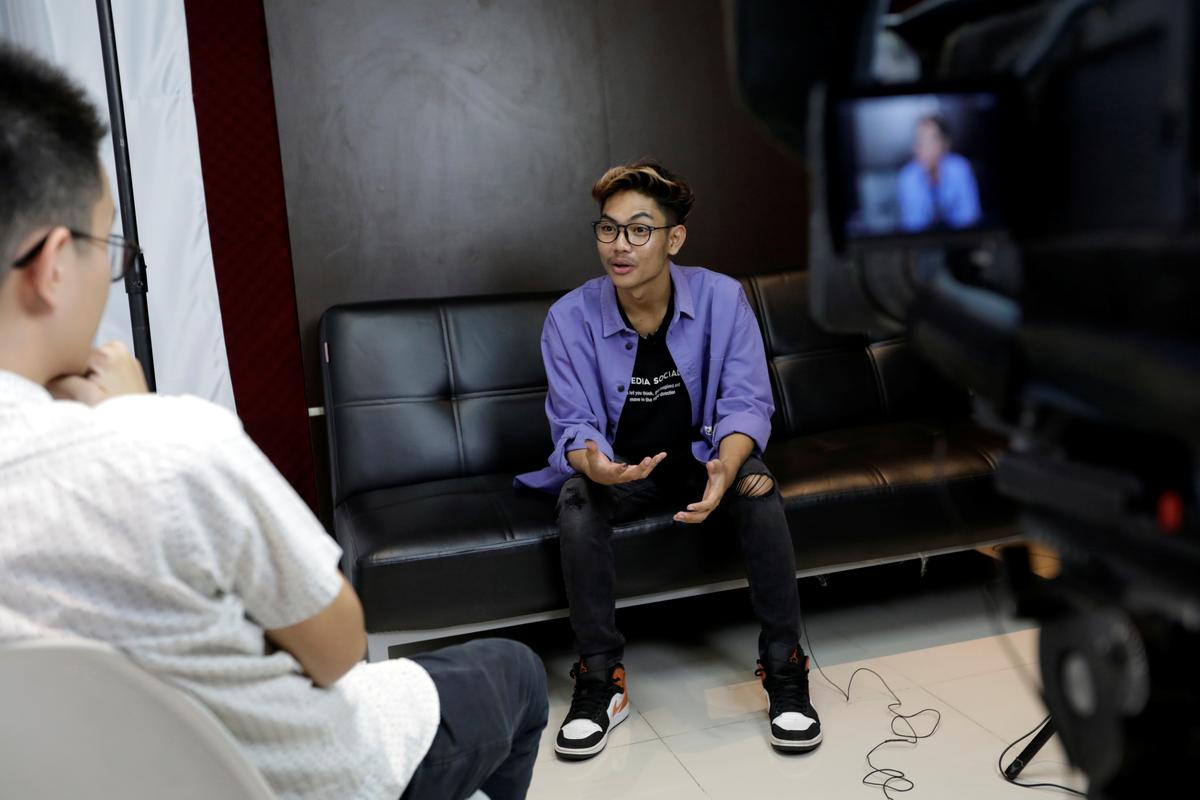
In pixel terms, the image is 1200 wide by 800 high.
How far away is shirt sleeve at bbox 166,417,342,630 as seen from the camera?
0.90 meters

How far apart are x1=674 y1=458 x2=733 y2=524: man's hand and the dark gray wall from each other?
3.83 ft

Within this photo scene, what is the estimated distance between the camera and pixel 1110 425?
61 cm

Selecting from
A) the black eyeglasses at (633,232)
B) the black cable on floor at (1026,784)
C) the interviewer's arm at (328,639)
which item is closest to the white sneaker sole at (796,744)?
the black cable on floor at (1026,784)

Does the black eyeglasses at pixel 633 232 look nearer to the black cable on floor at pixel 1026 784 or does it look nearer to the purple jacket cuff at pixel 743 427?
the purple jacket cuff at pixel 743 427

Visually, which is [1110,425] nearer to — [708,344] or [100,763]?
[100,763]

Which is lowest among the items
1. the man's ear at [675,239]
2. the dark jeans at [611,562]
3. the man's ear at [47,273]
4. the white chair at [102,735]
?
the dark jeans at [611,562]

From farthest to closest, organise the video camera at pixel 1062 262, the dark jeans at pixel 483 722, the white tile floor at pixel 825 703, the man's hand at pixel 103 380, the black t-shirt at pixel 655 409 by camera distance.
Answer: the black t-shirt at pixel 655 409, the white tile floor at pixel 825 703, the dark jeans at pixel 483 722, the man's hand at pixel 103 380, the video camera at pixel 1062 262

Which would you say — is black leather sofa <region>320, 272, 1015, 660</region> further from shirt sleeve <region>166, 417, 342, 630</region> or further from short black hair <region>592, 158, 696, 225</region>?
shirt sleeve <region>166, 417, 342, 630</region>

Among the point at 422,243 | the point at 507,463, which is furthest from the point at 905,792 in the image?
the point at 422,243

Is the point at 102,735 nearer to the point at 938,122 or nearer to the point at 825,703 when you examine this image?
the point at 938,122

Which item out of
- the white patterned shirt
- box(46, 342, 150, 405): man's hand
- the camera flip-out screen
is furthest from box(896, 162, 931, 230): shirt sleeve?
box(46, 342, 150, 405): man's hand

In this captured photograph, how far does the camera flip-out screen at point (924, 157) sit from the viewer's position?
684mm

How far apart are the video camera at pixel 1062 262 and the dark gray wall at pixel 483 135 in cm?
254

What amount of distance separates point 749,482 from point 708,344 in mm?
411
